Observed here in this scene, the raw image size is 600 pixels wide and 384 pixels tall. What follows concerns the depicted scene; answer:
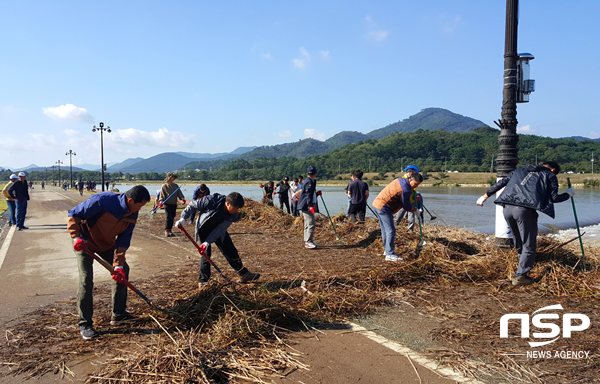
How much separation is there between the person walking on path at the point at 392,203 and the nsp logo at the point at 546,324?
9.43 ft

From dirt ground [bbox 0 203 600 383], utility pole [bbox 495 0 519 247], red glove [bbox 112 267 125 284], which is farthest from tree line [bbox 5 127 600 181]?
red glove [bbox 112 267 125 284]

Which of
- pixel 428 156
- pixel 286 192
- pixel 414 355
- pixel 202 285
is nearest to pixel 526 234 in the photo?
pixel 414 355

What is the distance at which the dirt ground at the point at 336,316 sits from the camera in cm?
343

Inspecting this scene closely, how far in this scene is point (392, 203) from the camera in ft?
24.6

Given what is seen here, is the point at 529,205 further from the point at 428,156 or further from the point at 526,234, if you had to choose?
the point at 428,156

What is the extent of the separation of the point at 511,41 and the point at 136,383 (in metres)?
7.79

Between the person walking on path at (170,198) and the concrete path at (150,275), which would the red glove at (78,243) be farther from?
the person walking on path at (170,198)

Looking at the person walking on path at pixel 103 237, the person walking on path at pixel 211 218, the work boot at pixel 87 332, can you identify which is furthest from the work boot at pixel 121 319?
the person walking on path at pixel 211 218

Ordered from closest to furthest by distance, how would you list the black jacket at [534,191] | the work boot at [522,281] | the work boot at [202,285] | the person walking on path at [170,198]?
the work boot at [202,285] → the black jacket at [534,191] → the work boot at [522,281] → the person walking on path at [170,198]

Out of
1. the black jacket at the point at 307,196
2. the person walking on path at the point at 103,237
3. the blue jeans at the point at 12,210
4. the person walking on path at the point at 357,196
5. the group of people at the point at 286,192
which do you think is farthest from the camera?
the group of people at the point at 286,192

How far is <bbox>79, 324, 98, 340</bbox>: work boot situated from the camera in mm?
4039

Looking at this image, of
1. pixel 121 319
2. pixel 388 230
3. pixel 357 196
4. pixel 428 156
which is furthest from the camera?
pixel 428 156

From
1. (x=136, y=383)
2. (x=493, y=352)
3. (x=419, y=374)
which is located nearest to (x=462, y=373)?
(x=419, y=374)

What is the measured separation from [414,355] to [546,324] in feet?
5.62
